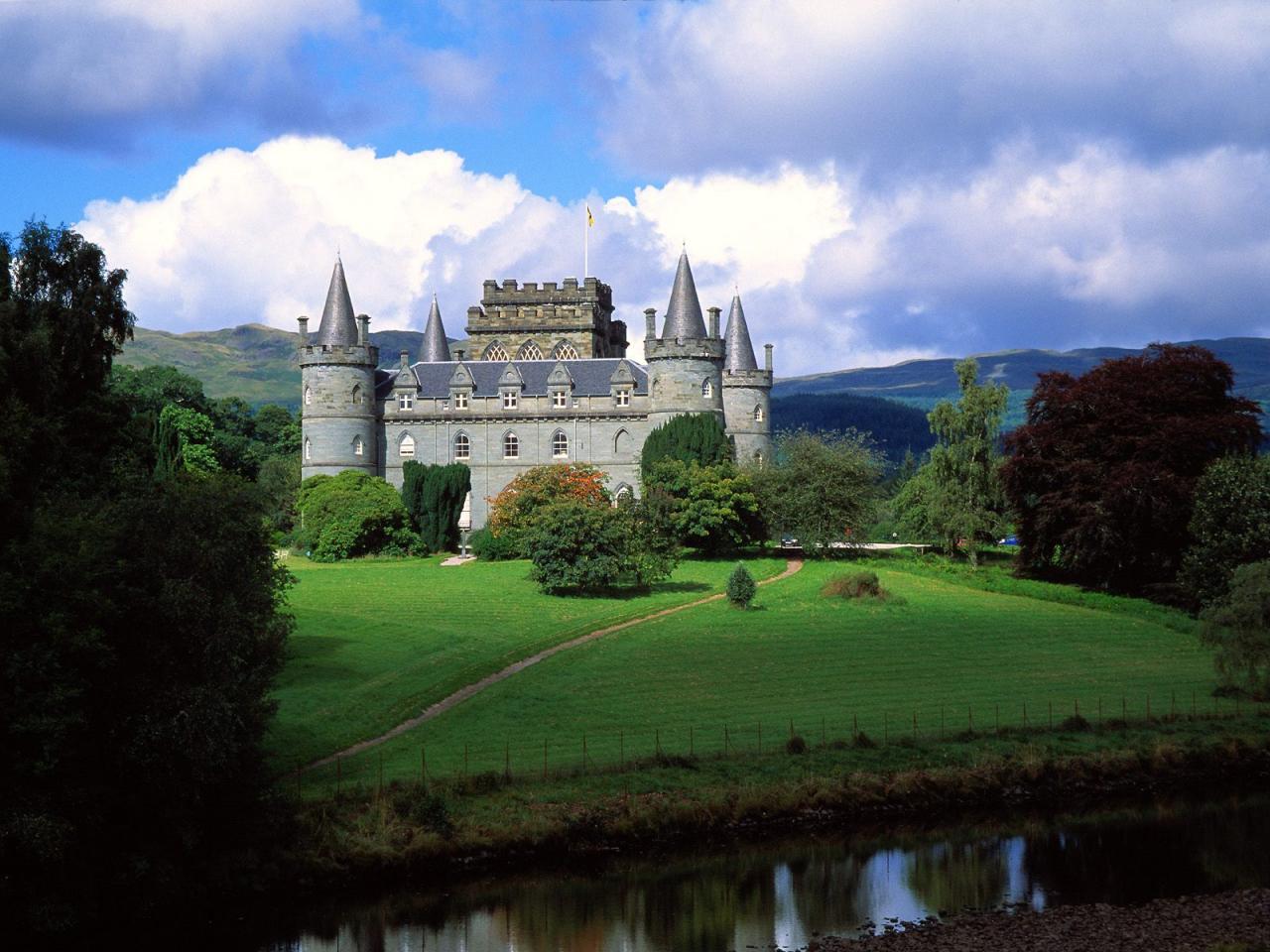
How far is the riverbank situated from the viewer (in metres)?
24.3

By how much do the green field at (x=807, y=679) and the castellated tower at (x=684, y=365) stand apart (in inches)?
692

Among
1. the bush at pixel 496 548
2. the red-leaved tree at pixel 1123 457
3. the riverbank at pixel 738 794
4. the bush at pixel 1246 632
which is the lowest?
the riverbank at pixel 738 794

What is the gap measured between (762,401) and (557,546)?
2429 cm

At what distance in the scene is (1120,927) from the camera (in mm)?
21391

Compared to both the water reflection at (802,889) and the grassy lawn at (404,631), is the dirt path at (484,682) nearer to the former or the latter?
the grassy lawn at (404,631)

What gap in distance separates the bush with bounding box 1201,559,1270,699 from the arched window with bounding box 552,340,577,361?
149 feet

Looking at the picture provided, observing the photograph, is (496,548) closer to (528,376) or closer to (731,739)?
(528,376)

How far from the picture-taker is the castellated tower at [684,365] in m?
65.2

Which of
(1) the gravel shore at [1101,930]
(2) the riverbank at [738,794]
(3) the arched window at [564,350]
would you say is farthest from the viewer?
(3) the arched window at [564,350]

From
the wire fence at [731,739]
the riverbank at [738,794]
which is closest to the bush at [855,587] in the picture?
the wire fence at [731,739]

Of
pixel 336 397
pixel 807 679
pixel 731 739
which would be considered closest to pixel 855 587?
pixel 807 679

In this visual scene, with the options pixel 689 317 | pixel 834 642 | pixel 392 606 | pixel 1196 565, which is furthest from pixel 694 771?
pixel 689 317

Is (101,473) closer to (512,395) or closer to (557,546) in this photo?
(557,546)

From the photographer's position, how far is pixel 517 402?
226 feet
